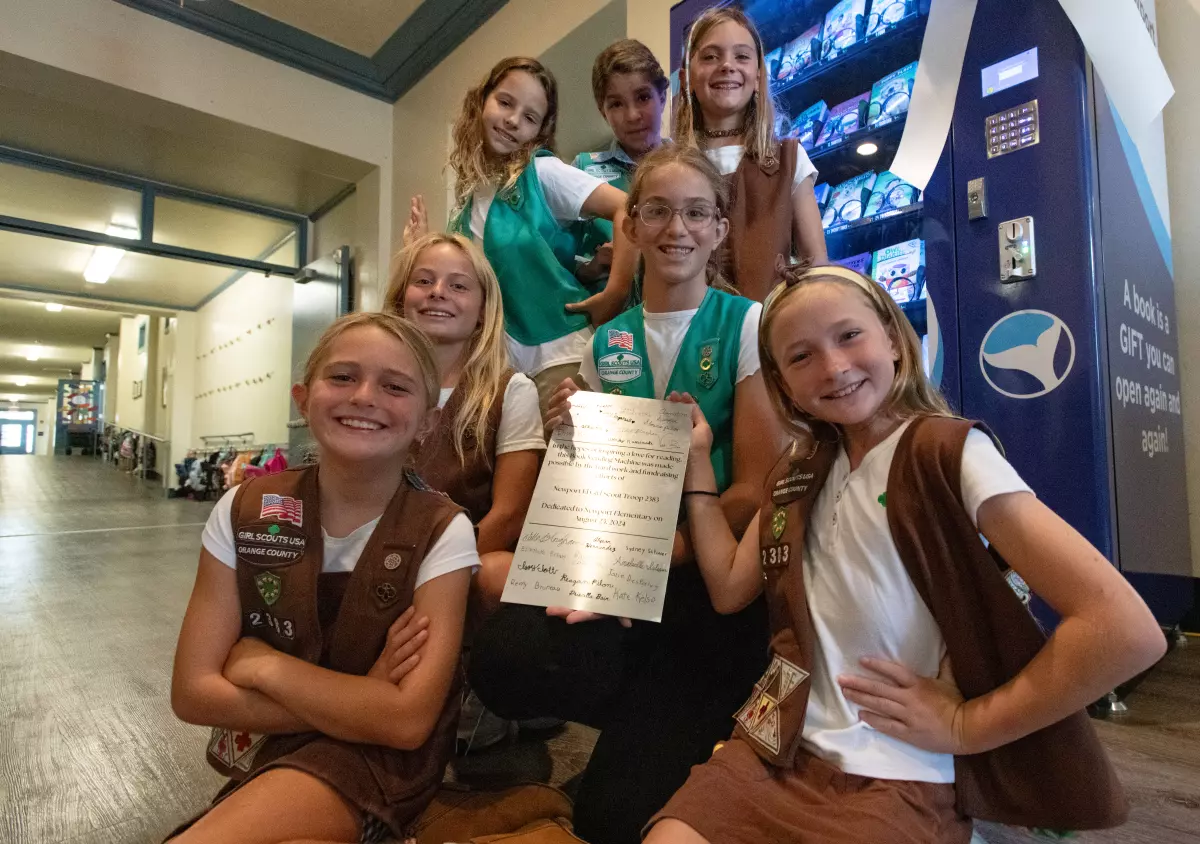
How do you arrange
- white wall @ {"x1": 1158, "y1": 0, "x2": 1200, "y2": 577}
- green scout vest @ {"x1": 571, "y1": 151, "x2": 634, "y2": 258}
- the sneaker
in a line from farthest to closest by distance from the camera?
white wall @ {"x1": 1158, "y1": 0, "x2": 1200, "y2": 577}
green scout vest @ {"x1": 571, "y1": 151, "x2": 634, "y2": 258}
the sneaker

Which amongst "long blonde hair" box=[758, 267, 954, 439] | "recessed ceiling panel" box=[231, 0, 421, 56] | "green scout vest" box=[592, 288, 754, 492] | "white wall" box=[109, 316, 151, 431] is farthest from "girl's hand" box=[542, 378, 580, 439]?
"white wall" box=[109, 316, 151, 431]

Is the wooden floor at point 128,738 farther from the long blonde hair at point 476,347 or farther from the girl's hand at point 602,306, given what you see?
the girl's hand at point 602,306

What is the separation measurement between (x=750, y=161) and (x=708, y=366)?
0.65 m

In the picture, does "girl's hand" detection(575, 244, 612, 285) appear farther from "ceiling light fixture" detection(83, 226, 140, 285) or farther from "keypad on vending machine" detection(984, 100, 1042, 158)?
"ceiling light fixture" detection(83, 226, 140, 285)

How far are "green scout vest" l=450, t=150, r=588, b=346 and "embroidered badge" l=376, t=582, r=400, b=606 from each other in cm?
73

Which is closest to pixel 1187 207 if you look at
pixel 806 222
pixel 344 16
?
pixel 806 222

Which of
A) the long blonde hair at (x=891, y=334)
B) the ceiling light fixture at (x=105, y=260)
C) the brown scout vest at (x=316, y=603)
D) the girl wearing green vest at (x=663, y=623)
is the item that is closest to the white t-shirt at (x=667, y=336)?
the girl wearing green vest at (x=663, y=623)

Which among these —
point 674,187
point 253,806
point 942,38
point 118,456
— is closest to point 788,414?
point 674,187

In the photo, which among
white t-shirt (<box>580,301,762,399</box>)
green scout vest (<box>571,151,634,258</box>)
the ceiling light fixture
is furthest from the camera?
the ceiling light fixture

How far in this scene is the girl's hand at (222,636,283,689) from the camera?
0.89 m

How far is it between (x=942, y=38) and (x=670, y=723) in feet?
5.83

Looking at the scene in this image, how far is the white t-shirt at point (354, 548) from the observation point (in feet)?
3.11

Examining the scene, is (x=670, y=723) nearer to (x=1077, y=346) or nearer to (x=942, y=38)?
(x=1077, y=346)

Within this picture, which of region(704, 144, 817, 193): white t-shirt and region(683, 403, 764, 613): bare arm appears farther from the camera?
region(704, 144, 817, 193): white t-shirt
